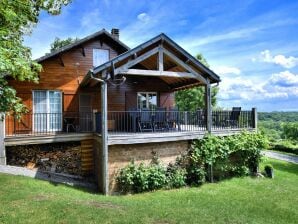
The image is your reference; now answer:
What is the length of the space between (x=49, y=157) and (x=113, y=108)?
14.8ft

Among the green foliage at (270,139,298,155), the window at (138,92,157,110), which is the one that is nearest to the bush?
the window at (138,92,157,110)

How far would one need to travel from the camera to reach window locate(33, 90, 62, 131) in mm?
13594

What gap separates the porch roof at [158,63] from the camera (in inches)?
433

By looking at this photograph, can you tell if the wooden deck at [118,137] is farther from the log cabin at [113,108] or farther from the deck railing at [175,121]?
the deck railing at [175,121]

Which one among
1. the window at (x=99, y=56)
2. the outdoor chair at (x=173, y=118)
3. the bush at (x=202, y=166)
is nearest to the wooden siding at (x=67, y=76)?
the window at (x=99, y=56)

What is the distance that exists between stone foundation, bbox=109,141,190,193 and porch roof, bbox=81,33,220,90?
300 centimetres

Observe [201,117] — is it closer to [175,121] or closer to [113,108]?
[175,121]

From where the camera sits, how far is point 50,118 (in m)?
13.9

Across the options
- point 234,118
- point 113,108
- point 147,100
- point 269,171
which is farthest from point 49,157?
point 269,171

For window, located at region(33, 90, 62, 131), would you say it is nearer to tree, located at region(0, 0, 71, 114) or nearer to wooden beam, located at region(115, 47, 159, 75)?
tree, located at region(0, 0, 71, 114)

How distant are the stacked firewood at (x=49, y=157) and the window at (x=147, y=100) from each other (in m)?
4.80

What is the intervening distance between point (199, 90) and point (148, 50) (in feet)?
59.8

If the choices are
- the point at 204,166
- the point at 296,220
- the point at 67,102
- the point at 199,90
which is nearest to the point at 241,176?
the point at 204,166

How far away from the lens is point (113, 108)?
15492 millimetres
